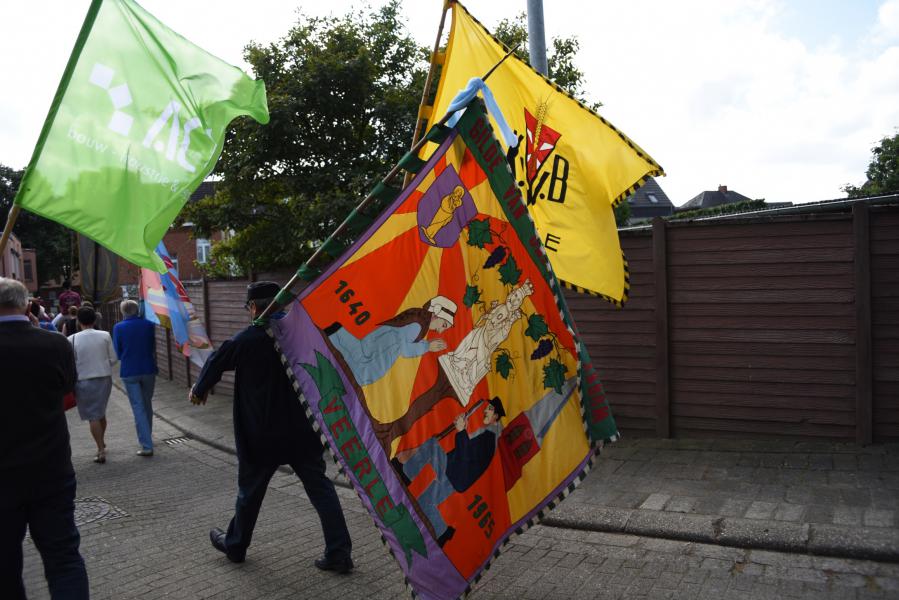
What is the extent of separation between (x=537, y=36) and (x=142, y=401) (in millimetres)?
6158

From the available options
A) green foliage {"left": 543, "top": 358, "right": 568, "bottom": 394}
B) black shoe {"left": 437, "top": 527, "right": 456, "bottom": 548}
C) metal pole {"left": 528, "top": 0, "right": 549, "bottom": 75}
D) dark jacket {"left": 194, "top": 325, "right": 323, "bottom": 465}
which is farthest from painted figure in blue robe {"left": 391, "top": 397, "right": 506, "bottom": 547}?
metal pole {"left": 528, "top": 0, "right": 549, "bottom": 75}

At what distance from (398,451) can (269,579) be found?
190 cm

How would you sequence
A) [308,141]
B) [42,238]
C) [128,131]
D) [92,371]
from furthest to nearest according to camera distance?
[42,238] → [308,141] → [92,371] → [128,131]

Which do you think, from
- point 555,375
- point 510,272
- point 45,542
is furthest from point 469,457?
point 45,542

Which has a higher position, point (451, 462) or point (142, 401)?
point (451, 462)

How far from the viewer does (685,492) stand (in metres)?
6.22

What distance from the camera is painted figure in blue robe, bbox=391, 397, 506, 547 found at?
12.0ft

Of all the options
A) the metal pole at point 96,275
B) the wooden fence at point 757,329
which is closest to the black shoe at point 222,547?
the wooden fence at point 757,329

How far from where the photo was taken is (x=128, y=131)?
4.36 m

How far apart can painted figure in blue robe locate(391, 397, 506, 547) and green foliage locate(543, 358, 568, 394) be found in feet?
1.06

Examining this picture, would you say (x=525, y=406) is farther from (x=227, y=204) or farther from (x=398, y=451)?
(x=227, y=204)

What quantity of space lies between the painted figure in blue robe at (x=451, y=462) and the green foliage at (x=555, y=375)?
1.06 ft

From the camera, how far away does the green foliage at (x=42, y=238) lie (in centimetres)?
5662

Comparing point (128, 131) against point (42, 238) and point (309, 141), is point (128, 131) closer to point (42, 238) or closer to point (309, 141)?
point (309, 141)
